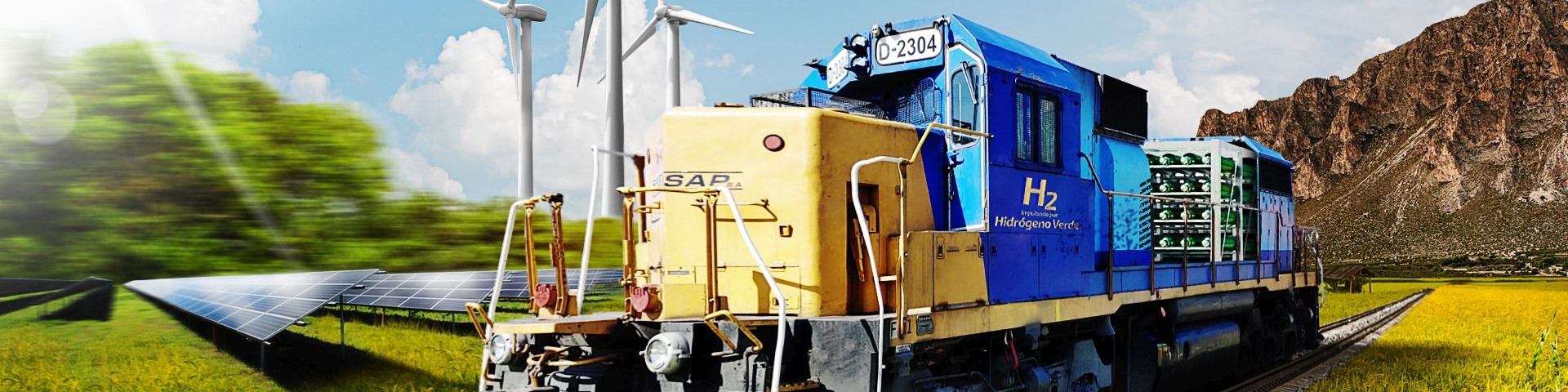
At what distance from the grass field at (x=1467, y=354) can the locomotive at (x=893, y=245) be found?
3.33m

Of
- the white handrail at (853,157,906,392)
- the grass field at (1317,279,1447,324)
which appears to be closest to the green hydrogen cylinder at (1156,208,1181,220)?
the white handrail at (853,157,906,392)

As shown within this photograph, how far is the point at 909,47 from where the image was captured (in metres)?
7.85

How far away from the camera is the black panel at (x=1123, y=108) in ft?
32.4

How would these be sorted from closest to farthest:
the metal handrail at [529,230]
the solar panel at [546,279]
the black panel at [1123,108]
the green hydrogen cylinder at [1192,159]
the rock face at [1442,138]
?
the metal handrail at [529,230] < the black panel at [1123,108] < the solar panel at [546,279] < the green hydrogen cylinder at [1192,159] < the rock face at [1442,138]

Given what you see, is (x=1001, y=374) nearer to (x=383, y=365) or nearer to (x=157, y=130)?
(x=383, y=365)

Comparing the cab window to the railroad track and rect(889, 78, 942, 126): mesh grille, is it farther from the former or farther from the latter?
the railroad track

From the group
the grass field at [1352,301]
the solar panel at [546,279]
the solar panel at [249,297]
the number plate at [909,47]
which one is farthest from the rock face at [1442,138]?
the solar panel at [249,297]

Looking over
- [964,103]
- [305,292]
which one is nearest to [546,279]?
[305,292]

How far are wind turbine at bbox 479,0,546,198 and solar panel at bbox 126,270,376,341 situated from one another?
14.0 feet

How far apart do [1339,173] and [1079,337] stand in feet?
411

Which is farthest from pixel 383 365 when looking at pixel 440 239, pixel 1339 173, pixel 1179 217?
pixel 1339 173

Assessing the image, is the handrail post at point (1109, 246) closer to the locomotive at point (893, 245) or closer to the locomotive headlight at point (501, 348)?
the locomotive at point (893, 245)

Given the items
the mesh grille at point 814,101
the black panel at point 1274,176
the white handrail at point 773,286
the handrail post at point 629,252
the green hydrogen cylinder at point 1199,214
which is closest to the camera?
the white handrail at point 773,286

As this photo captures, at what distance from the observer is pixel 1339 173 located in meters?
118
